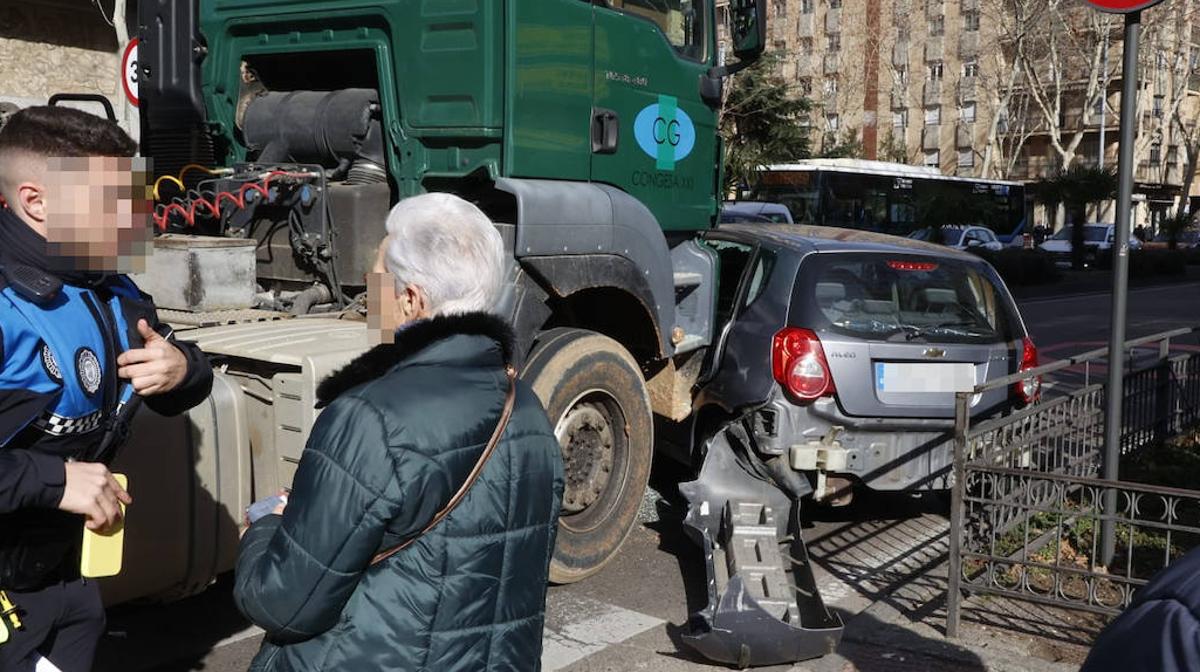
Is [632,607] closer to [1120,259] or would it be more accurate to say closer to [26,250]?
[1120,259]

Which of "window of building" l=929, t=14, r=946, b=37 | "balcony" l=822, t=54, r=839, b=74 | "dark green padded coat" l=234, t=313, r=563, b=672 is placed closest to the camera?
"dark green padded coat" l=234, t=313, r=563, b=672

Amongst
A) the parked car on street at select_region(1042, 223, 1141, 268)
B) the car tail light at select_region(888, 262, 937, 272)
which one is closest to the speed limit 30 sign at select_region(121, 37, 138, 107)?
the car tail light at select_region(888, 262, 937, 272)

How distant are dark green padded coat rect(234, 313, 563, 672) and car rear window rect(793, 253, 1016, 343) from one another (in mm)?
3892

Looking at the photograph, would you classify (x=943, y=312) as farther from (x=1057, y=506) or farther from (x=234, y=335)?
(x=234, y=335)

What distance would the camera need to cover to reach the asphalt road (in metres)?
4.54

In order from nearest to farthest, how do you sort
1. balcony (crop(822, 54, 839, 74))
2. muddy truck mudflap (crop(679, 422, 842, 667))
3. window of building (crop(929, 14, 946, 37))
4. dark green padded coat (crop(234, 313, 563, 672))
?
dark green padded coat (crop(234, 313, 563, 672)), muddy truck mudflap (crop(679, 422, 842, 667)), window of building (crop(929, 14, 946, 37)), balcony (crop(822, 54, 839, 74))

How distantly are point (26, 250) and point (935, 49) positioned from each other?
70791mm

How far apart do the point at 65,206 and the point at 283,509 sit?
77 cm

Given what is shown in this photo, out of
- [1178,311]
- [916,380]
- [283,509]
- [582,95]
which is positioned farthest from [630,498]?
[1178,311]

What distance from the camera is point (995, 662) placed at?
4.52 metres

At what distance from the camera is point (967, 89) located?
66.8 meters

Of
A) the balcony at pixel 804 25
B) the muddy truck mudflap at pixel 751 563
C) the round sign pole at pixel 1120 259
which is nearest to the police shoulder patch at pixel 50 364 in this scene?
the muddy truck mudflap at pixel 751 563

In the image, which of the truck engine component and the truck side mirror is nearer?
the truck engine component

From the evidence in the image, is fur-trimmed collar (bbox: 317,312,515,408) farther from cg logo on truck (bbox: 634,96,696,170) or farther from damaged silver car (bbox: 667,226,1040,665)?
cg logo on truck (bbox: 634,96,696,170)
